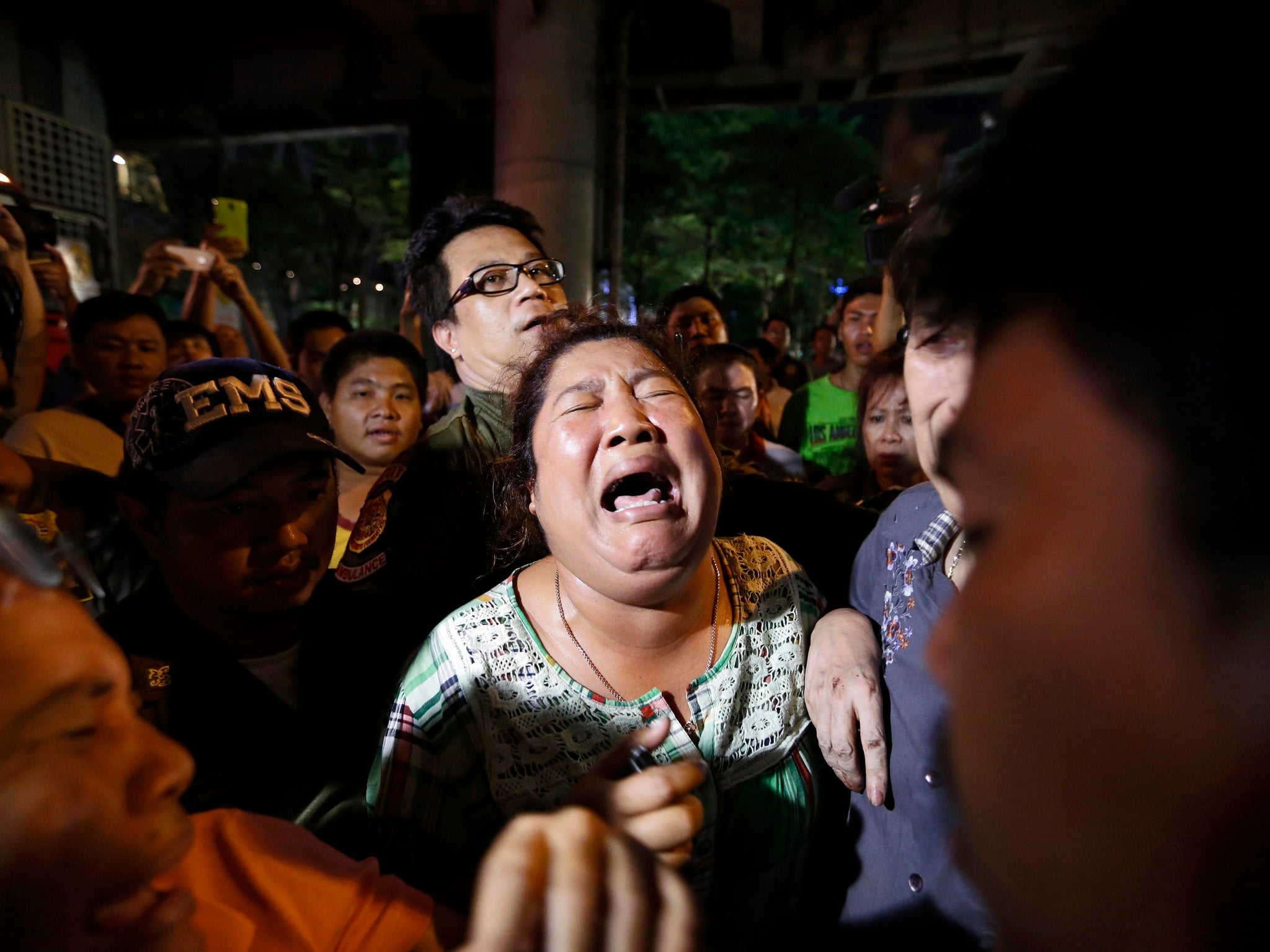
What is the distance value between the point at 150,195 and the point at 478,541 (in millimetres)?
25534

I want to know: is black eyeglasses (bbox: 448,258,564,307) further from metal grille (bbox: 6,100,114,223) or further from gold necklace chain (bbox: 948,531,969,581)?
metal grille (bbox: 6,100,114,223)

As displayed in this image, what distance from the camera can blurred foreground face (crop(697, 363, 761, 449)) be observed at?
3926 mm

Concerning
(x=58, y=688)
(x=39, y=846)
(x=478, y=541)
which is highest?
(x=58, y=688)

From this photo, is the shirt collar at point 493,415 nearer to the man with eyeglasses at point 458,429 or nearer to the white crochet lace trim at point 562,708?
the man with eyeglasses at point 458,429

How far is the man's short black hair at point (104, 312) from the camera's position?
137 inches

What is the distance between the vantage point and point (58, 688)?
1.96ft

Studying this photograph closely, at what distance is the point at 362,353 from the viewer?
3611 mm

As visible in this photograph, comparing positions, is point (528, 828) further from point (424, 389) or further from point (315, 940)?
point (424, 389)

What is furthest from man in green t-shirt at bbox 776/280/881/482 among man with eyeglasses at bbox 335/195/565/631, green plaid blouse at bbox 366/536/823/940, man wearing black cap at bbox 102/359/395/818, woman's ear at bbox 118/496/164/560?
woman's ear at bbox 118/496/164/560

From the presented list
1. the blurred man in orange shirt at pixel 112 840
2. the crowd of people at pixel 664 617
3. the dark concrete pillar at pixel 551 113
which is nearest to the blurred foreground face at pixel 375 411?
the crowd of people at pixel 664 617

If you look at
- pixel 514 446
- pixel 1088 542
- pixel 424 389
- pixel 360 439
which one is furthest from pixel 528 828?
pixel 424 389

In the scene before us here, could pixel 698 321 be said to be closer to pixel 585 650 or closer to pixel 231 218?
pixel 231 218

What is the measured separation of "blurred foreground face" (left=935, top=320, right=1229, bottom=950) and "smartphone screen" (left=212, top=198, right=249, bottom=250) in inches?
216

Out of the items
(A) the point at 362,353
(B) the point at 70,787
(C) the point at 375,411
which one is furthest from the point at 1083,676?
(A) the point at 362,353
